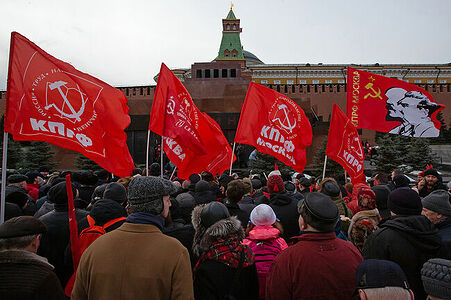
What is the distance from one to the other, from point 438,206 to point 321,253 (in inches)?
57.7

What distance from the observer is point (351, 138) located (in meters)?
6.32

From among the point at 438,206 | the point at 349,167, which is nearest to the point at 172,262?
the point at 438,206

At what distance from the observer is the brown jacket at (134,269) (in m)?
1.69

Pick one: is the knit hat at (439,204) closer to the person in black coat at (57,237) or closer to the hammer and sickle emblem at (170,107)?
the person in black coat at (57,237)

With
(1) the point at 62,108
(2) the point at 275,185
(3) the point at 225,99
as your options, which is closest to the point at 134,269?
(2) the point at 275,185

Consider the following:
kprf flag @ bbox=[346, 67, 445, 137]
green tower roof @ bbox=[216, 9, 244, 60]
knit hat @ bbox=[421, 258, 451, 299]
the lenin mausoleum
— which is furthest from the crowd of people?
green tower roof @ bbox=[216, 9, 244, 60]

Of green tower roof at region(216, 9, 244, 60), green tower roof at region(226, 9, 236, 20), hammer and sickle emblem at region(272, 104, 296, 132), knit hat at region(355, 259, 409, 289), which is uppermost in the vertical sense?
green tower roof at region(226, 9, 236, 20)

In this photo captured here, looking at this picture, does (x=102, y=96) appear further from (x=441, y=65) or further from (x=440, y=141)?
(x=441, y=65)

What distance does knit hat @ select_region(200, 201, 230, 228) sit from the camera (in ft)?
7.35

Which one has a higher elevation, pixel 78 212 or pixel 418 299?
pixel 78 212

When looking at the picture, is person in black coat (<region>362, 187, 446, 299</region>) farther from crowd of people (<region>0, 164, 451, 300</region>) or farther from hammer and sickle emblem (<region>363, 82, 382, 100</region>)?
hammer and sickle emblem (<region>363, 82, 382, 100</region>)

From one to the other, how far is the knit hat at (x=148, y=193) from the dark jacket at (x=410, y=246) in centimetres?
157

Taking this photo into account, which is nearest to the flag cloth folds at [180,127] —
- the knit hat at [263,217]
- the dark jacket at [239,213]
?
the dark jacket at [239,213]

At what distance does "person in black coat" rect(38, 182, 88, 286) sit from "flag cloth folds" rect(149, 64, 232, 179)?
240cm
